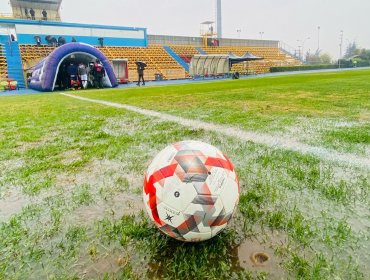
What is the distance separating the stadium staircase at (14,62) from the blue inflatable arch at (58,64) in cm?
638

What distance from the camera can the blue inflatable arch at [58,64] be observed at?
1877 cm

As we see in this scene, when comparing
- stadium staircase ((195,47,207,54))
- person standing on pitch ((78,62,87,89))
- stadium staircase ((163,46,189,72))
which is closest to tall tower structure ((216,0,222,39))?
stadium staircase ((195,47,207,54))

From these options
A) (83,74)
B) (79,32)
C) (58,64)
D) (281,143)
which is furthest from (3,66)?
(281,143)

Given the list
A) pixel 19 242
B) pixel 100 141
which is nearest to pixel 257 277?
pixel 19 242

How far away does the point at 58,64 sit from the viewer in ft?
62.0

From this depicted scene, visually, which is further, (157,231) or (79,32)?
(79,32)

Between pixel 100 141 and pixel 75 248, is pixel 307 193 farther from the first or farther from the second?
pixel 100 141

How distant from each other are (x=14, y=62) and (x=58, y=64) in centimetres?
1263

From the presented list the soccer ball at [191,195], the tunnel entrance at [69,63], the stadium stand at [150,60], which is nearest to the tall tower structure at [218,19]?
the stadium stand at [150,60]

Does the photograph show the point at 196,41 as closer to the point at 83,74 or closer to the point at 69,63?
the point at 69,63

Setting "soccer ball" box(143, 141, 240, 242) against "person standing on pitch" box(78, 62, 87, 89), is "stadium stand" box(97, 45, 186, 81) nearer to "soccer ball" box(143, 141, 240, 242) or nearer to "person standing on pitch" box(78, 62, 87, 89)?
"person standing on pitch" box(78, 62, 87, 89)

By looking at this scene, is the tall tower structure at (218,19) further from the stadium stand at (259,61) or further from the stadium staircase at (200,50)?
the stadium staircase at (200,50)

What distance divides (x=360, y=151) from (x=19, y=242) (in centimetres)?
397

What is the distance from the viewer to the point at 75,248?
1966 millimetres
